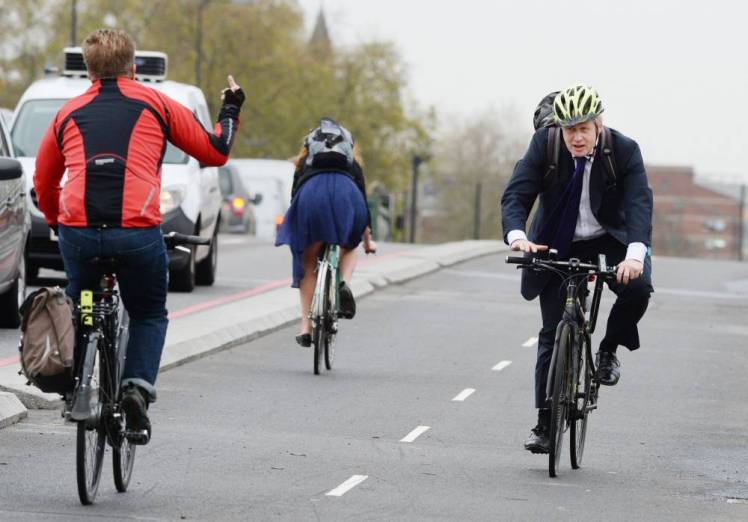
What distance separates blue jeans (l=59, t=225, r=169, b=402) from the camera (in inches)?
271

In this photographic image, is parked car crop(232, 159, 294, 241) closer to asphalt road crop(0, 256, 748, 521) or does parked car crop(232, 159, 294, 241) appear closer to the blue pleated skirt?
asphalt road crop(0, 256, 748, 521)

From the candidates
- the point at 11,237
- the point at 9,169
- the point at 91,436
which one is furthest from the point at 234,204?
the point at 91,436

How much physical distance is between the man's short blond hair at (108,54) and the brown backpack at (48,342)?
88cm

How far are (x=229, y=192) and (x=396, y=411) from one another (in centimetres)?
2704

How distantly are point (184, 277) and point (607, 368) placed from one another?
33.2ft

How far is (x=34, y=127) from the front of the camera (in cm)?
1867

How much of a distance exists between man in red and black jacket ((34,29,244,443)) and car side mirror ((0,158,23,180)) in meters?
4.21

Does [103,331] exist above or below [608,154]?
below

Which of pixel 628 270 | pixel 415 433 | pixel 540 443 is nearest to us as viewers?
pixel 628 270

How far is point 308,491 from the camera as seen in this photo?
7.49 m

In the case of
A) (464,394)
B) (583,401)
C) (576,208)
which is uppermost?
(576,208)

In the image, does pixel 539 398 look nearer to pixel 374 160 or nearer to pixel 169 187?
pixel 169 187

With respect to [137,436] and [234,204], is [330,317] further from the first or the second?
[234,204]

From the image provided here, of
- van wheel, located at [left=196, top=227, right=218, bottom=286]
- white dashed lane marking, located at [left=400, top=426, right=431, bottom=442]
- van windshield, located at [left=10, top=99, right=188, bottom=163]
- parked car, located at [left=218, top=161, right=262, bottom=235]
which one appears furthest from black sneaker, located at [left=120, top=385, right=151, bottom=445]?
parked car, located at [left=218, top=161, right=262, bottom=235]
